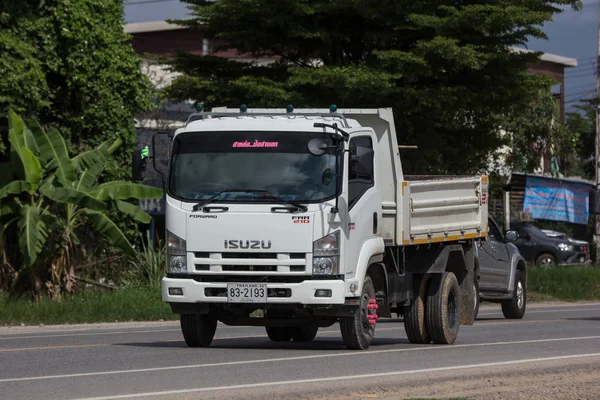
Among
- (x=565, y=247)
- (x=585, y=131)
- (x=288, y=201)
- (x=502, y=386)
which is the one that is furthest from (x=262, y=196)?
(x=585, y=131)

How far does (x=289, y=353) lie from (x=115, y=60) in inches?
612

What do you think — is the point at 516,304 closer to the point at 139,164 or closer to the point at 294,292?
the point at 139,164

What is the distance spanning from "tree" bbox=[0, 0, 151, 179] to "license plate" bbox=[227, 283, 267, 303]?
13.6m

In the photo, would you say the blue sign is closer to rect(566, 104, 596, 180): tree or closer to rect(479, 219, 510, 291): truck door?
rect(566, 104, 596, 180): tree

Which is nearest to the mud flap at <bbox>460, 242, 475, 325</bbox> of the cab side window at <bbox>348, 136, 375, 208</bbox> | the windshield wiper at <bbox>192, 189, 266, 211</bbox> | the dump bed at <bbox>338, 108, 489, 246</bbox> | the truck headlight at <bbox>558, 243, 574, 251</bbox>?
the dump bed at <bbox>338, 108, 489, 246</bbox>

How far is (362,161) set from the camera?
46.7ft

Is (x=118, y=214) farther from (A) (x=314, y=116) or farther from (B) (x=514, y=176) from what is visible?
(B) (x=514, y=176)

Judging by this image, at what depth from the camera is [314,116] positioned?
14812mm

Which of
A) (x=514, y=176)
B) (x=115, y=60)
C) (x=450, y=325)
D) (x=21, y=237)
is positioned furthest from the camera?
(x=514, y=176)

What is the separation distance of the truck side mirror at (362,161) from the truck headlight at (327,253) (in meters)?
0.89

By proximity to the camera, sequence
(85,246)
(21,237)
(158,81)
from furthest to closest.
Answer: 1. (158,81)
2. (85,246)
3. (21,237)

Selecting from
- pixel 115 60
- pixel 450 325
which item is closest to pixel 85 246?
pixel 115 60

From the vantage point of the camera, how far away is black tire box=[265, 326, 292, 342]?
662 inches

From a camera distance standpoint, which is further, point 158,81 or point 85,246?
point 158,81
